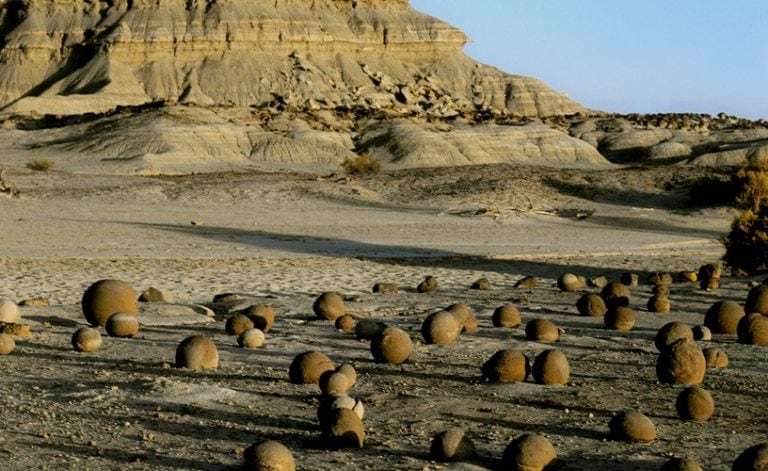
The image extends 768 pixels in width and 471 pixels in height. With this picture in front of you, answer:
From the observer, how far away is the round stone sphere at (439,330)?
12.3m

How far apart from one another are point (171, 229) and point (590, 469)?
22.2 meters

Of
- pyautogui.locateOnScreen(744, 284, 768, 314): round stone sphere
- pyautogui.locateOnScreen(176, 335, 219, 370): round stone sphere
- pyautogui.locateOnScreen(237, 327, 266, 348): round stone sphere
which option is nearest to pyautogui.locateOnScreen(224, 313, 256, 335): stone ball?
pyautogui.locateOnScreen(237, 327, 266, 348): round stone sphere

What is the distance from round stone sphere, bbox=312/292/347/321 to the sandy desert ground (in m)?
0.27

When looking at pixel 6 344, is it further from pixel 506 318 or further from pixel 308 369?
pixel 506 318

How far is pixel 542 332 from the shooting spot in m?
12.8

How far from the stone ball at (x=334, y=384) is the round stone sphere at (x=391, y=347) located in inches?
63.4

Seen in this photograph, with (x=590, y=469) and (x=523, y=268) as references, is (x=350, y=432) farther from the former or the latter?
(x=523, y=268)

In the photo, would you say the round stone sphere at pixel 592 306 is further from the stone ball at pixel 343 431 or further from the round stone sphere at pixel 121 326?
the stone ball at pixel 343 431

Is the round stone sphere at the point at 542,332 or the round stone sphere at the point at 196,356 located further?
the round stone sphere at the point at 542,332

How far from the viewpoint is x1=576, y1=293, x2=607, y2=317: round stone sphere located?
49.9 feet

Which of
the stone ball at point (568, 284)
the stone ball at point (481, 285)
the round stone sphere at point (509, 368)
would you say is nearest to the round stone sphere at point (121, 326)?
the round stone sphere at point (509, 368)

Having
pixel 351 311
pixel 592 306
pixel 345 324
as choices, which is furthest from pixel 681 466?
pixel 351 311

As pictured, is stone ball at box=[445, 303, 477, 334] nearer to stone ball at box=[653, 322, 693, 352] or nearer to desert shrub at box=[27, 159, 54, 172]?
stone ball at box=[653, 322, 693, 352]

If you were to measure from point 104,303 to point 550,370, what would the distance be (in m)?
5.30
